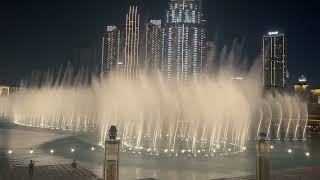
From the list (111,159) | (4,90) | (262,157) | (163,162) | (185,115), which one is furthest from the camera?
(4,90)

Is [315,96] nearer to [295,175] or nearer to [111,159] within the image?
[295,175]

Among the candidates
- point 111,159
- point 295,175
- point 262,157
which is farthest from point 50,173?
point 295,175

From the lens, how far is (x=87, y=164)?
1742 cm

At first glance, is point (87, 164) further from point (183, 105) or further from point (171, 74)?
point (171, 74)

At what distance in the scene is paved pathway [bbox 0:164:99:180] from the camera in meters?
13.0

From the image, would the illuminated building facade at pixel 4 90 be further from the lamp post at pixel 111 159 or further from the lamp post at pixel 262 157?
the lamp post at pixel 262 157

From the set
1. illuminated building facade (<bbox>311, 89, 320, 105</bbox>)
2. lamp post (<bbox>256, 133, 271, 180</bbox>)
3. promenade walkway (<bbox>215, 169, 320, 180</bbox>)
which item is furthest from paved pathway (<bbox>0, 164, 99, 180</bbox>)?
illuminated building facade (<bbox>311, 89, 320, 105</bbox>)

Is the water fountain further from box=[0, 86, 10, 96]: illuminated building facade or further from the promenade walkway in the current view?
box=[0, 86, 10, 96]: illuminated building facade

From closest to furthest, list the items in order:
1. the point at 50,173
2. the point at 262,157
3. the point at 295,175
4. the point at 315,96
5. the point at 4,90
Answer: the point at 262,157 < the point at 50,173 < the point at 295,175 < the point at 315,96 < the point at 4,90

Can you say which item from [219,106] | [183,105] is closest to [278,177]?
[219,106]

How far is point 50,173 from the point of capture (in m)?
13.8

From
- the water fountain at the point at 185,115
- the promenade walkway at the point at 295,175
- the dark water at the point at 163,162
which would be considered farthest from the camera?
the water fountain at the point at 185,115

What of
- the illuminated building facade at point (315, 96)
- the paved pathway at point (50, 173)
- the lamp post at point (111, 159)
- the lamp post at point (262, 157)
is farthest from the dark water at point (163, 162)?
the illuminated building facade at point (315, 96)

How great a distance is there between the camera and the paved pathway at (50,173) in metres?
13.0
